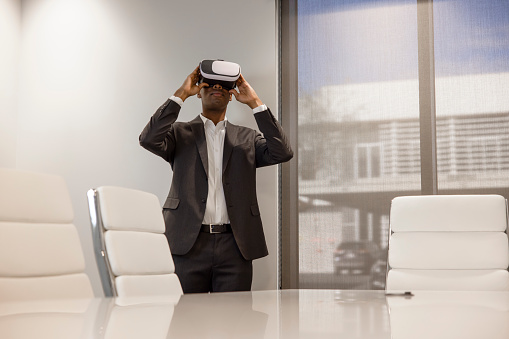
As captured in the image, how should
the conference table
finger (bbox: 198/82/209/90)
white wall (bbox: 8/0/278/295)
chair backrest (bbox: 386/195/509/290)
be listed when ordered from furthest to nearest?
1. white wall (bbox: 8/0/278/295)
2. finger (bbox: 198/82/209/90)
3. chair backrest (bbox: 386/195/509/290)
4. the conference table

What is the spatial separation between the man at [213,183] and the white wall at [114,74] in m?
0.45

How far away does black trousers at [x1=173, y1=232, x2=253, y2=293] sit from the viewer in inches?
135

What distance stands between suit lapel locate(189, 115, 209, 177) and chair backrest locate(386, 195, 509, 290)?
3.98ft

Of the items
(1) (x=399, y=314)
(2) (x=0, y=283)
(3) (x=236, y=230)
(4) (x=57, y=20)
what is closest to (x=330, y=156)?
(3) (x=236, y=230)

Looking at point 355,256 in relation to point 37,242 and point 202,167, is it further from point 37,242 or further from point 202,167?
point 37,242

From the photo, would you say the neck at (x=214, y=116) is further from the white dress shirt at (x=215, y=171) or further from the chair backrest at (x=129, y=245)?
the chair backrest at (x=129, y=245)

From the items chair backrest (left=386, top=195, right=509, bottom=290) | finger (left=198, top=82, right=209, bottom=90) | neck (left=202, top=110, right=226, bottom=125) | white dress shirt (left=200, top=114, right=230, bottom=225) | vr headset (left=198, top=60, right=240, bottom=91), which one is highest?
vr headset (left=198, top=60, right=240, bottom=91)

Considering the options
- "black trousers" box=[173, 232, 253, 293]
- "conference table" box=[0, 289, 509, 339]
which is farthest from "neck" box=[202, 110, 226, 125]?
"conference table" box=[0, 289, 509, 339]

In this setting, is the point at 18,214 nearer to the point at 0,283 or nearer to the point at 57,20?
the point at 0,283

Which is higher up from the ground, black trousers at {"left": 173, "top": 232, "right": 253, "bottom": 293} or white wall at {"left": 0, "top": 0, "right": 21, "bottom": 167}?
white wall at {"left": 0, "top": 0, "right": 21, "bottom": 167}

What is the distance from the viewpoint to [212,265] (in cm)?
344

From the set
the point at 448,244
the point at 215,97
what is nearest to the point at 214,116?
the point at 215,97

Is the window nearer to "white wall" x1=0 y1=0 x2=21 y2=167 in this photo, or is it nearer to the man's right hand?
the man's right hand

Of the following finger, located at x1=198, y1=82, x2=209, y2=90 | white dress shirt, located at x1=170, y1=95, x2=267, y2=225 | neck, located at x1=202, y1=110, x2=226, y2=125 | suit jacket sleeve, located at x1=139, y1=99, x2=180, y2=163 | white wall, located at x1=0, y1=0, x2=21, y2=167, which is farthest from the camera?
white wall, located at x1=0, y1=0, x2=21, y2=167
